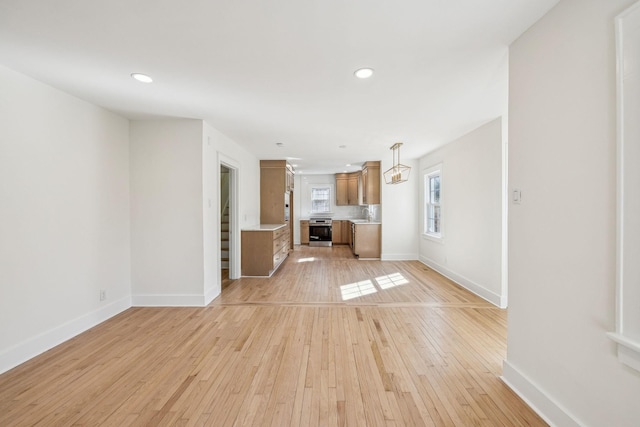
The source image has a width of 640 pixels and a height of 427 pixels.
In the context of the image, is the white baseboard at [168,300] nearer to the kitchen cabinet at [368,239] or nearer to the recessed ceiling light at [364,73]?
the recessed ceiling light at [364,73]

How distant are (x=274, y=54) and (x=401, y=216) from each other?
521 cm

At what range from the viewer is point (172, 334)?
2.80 m

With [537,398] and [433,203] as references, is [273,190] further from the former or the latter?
[537,398]

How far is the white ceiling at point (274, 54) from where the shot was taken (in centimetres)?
157

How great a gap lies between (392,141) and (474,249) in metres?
2.16

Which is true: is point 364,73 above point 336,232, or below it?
above

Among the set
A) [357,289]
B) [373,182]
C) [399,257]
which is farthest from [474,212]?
[373,182]

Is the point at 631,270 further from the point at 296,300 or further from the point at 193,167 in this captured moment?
the point at 193,167

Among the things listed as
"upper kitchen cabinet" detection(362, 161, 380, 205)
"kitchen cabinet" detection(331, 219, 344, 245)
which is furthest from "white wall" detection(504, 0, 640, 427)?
"kitchen cabinet" detection(331, 219, 344, 245)

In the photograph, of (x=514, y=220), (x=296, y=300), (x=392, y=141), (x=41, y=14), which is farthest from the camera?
(x=392, y=141)

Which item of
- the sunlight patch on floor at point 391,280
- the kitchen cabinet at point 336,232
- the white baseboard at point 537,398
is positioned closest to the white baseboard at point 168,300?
the sunlight patch on floor at point 391,280

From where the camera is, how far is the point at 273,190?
6.49 metres

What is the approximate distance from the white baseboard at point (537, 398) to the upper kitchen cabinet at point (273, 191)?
5.19 meters

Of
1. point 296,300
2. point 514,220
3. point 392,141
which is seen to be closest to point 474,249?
point 392,141
